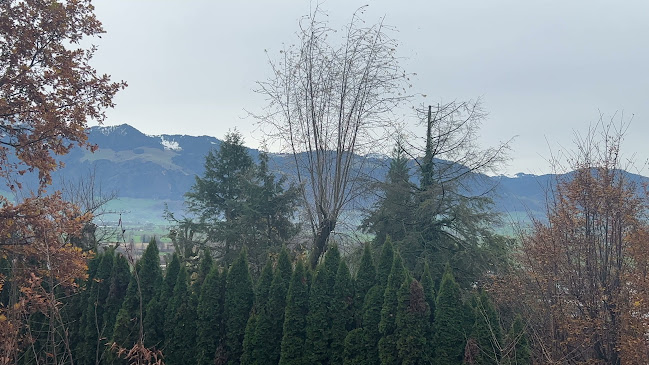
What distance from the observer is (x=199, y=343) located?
8641 mm

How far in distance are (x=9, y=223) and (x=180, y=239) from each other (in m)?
12.6

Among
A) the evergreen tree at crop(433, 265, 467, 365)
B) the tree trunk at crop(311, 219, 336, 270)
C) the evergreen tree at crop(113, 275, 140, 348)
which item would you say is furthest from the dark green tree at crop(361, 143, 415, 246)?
the evergreen tree at crop(113, 275, 140, 348)

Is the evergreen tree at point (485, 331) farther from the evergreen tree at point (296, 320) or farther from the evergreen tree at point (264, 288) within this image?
the evergreen tree at point (264, 288)

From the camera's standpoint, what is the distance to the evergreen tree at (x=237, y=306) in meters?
8.59

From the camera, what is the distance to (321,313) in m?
8.09

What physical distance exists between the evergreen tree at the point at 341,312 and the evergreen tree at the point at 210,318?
2113 mm

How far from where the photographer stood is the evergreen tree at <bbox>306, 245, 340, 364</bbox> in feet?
26.2

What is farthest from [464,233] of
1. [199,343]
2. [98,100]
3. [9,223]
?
[9,223]

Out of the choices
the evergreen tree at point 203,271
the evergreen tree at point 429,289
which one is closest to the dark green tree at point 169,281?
the evergreen tree at point 203,271

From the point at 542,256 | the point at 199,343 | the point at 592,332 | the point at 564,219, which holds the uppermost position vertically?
the point at 564,219

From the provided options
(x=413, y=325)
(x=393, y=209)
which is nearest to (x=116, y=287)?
(x=413, y=325)

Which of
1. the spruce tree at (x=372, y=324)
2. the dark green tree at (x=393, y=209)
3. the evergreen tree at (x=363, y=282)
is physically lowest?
the spruce tree at (x=372, y=324)

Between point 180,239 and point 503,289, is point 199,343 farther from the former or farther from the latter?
point 180,239

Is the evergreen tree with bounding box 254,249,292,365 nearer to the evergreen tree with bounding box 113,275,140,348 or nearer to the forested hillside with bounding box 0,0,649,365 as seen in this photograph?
the forested hillside with bounding box 0,0,649,365
